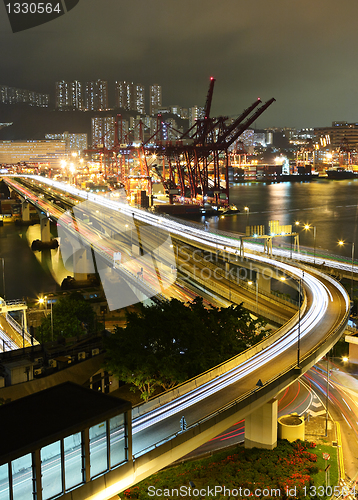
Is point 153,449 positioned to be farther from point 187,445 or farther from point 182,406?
point 182,406

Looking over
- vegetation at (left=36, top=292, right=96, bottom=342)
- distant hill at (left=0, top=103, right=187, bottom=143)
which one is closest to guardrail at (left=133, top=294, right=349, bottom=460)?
vegetation at (left=36, top=292, right=96, bottom=342)

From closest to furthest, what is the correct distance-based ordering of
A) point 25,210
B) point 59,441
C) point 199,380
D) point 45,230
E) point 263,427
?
point 59,441, point 199,380, point 263,427, point 45,230, point 25,210

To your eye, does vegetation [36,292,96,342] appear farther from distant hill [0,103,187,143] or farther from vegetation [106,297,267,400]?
distant hill [0,103,187,143]

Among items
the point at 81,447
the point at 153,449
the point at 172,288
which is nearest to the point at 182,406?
the point at 153,449

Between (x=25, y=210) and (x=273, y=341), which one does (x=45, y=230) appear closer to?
(x=25, y=210)

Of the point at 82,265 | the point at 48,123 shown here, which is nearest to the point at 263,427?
the point at 82,265

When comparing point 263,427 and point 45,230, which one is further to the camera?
point 45,230

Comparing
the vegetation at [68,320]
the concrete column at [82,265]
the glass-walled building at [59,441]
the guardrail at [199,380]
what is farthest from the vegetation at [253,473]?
the concrete column at [82,265]
